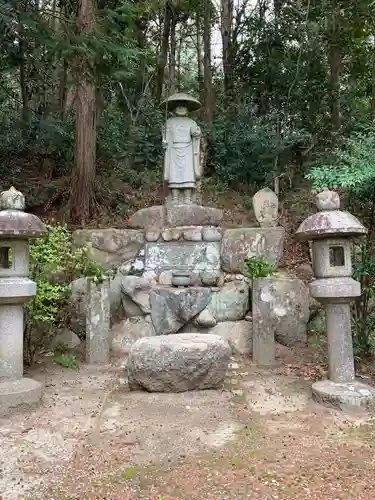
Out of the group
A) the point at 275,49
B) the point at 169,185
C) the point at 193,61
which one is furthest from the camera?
the point at 193,61

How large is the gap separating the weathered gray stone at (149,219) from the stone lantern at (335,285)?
10.1 feet

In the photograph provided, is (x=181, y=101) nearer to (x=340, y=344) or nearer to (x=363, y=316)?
(x=363, y=316)

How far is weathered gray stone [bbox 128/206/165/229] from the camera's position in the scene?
7074 millimetres

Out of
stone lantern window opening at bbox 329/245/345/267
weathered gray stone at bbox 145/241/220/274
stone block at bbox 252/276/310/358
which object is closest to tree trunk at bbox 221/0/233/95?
weathered gray stone at bbox 145/241/220/274

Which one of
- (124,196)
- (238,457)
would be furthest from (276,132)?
(238,457)

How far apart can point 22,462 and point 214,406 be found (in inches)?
66.7

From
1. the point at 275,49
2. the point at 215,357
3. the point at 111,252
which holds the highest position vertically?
the point at 275,49

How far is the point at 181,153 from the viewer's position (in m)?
7.61

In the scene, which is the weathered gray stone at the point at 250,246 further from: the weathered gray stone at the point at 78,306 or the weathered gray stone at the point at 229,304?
the weathered gray stone at the point at 78,306

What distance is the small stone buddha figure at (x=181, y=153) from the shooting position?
24.7 ft

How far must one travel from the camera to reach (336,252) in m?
4.64

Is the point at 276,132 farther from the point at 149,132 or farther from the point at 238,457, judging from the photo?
the point at 238,457

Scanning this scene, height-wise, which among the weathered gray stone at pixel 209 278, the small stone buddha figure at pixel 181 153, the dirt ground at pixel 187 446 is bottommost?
the dirt ground at pixel 187 446

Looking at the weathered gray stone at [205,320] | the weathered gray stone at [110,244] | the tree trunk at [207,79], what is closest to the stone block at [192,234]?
the weathered gray stone at [110,244]
